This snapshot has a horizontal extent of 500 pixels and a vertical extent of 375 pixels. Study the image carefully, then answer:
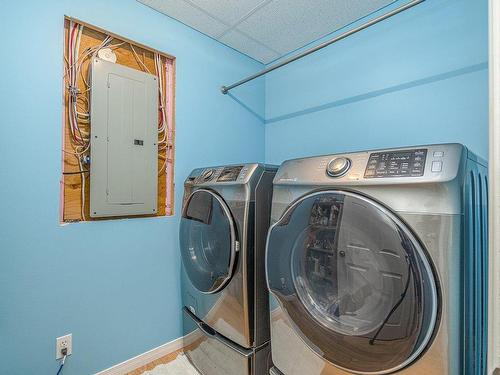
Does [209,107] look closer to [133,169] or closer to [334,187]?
[133,169]

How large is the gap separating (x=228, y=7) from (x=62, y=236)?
1682mm

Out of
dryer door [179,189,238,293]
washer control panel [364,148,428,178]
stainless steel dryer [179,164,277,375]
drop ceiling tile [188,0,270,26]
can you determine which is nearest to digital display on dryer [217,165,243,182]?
stainless steel dryer [179,164,277,375]

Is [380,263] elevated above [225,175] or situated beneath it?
situated beneath

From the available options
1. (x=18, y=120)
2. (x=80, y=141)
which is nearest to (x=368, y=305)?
(x=80, y=141)

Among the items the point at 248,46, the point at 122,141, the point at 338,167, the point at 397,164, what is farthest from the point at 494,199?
the point at 248,46

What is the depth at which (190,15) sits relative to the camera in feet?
5.76

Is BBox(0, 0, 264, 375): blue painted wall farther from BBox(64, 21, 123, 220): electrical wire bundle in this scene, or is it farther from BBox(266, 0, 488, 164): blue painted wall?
BBox(266, 0, 488, 164): blue painted wall

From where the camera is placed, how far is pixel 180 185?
1.80m

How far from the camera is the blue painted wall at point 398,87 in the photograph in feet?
4.53

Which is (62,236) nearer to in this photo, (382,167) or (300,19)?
(382,167)

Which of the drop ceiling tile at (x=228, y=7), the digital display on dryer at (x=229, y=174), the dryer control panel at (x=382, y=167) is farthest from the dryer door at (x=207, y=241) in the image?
the drop ceiling tile at (x=228, y=7)

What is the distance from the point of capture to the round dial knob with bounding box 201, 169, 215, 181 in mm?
Answer: 1534

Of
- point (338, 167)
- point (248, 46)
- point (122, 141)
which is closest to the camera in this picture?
point (338, 167)

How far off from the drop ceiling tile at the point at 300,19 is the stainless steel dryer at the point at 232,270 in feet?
3.66
